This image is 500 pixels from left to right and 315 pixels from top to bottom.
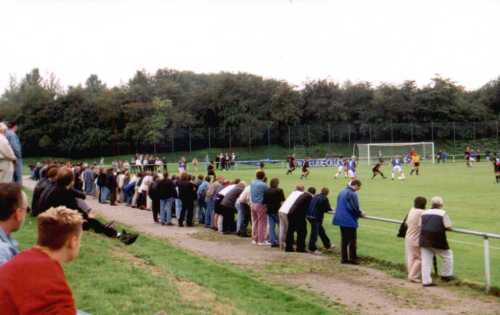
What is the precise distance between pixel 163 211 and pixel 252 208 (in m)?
5.11

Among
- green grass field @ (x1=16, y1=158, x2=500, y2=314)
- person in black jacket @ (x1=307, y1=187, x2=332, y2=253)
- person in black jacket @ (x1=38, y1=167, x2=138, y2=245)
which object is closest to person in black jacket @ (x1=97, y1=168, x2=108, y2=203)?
green grass field @ (x1=16, y1=158, x2=500, y2=314)

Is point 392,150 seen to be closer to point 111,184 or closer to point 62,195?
point 111,184

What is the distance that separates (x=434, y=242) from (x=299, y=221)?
4.24 metres

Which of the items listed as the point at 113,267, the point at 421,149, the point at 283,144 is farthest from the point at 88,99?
the point at 113,267

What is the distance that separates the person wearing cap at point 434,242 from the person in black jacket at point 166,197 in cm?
1085

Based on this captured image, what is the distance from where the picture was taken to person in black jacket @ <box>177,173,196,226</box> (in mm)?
20022

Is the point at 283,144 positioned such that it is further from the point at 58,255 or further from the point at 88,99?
the point at 58,255

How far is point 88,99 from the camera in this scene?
79812mm

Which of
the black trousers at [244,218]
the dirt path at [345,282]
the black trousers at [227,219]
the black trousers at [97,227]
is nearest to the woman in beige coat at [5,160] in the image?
the black trousers at [97,227]

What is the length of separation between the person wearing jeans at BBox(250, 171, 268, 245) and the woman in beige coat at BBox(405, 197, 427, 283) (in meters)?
5.11

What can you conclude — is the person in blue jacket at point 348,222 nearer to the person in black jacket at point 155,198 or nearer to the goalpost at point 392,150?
the person in black jacket at point 155,198

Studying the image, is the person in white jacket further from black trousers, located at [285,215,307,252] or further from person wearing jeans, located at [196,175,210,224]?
person wearing jeans, located at [196,175,210,224]

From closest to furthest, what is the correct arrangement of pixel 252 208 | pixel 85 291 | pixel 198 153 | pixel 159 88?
pixel 85 291
pixel 252 208
pixel 198 153
pixel 159 88

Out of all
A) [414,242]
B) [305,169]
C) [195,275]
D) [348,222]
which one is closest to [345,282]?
[414,242]
